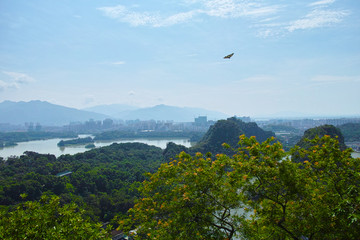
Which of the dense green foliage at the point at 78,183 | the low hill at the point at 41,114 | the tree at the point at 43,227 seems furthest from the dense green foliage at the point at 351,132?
the low hill at the point at 41,114

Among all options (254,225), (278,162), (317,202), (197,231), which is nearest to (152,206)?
(197,231)

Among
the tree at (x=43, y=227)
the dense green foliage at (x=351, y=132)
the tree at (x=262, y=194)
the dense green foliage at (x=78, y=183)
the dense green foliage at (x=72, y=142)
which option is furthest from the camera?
the dense green foliage at (x=72, y=142)

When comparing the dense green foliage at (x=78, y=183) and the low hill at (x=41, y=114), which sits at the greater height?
the low hill at (x=41, y=114)

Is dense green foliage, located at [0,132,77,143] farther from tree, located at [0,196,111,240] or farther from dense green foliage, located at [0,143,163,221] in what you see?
tree, located at [0,196,111,240]

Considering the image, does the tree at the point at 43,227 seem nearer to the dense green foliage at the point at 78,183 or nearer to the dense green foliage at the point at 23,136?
the dense green foliage at the point at 78,183

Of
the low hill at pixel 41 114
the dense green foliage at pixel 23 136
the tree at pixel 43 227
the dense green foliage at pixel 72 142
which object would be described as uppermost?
the low hill at pixel 41 114

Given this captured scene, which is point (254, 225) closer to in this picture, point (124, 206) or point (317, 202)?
point (317, 202)

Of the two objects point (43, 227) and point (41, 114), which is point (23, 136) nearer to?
point (43, 227)

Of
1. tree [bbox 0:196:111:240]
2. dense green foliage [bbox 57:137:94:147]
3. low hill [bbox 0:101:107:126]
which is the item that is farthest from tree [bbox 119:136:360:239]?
low hill [bbox 0:101:107:126]
